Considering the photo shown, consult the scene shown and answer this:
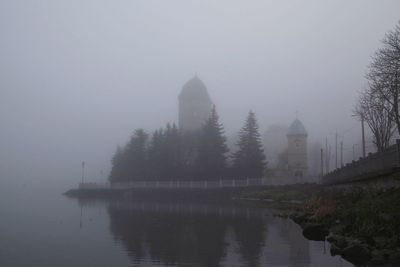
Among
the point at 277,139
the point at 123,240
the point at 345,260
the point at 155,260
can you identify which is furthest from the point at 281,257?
the point at 277,139

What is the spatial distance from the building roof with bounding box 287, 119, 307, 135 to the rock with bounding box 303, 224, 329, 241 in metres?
59.1

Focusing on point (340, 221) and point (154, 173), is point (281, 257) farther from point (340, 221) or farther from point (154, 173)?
point (154, 173)

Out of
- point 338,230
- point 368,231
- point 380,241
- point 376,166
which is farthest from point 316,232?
point 376,166

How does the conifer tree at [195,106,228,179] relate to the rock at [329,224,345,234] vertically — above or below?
above

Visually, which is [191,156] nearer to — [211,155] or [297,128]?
[211,155]

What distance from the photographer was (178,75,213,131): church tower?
8873cm

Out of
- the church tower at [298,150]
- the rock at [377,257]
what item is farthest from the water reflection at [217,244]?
the church tower at [298,150]

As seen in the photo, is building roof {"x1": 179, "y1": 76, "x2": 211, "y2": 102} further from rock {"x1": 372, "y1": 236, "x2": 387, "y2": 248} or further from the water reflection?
rock {"x1": 372, "y1": 236, "x2": 387, "y2": 248}

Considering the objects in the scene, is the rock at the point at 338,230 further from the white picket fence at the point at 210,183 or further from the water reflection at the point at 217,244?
the white picket fence at the point at 210,183

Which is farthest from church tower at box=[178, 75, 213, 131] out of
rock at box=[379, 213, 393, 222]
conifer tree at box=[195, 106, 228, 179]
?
rock at box=[379, 213, 393, 222]

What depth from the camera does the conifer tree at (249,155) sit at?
57.2m

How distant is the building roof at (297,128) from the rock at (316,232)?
2326 inches

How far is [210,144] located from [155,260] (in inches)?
1806

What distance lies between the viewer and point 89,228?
21.3 m
